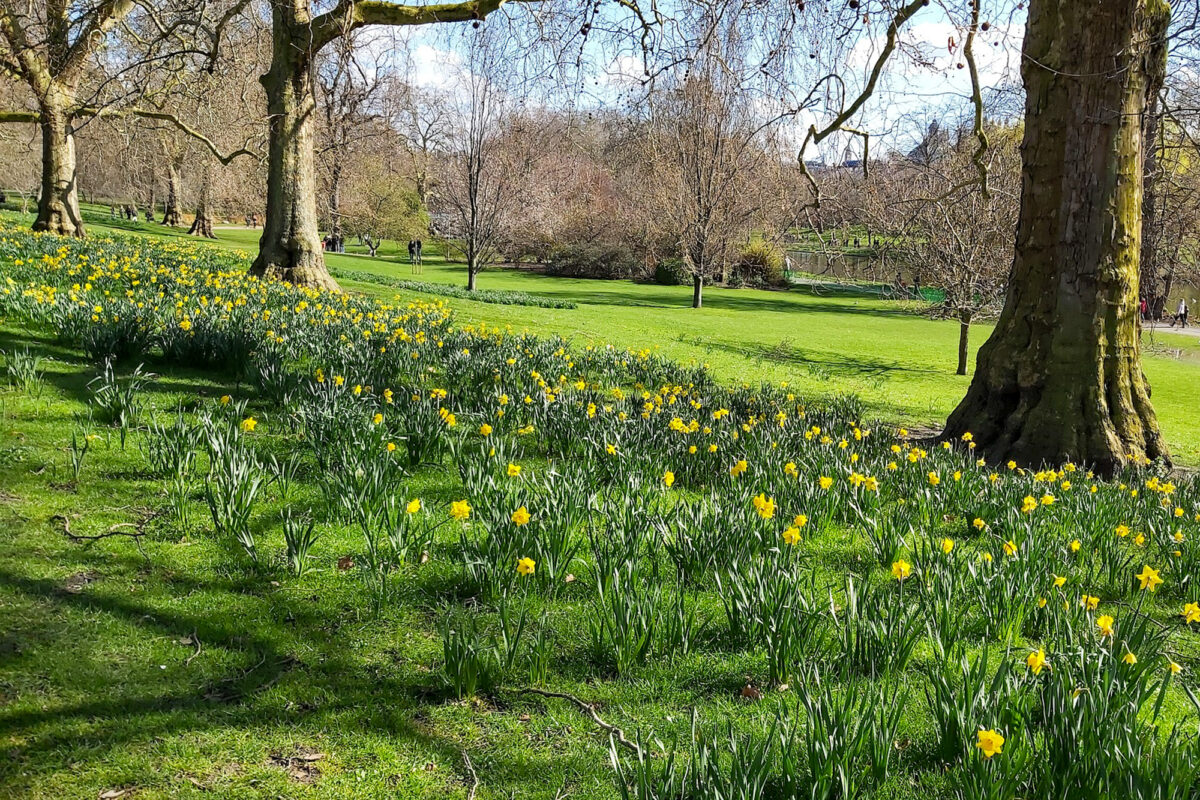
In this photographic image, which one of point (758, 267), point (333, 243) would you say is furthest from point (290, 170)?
Result: point (333, 243)

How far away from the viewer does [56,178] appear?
17.8 meters

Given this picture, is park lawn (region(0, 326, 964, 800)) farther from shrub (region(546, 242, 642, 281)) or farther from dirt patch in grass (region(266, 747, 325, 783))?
shrub (region(546, 242, 642, 281))

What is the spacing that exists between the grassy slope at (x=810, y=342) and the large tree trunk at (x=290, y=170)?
2.88m

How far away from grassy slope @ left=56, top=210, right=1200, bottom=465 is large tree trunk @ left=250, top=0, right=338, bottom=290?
288 centimetres

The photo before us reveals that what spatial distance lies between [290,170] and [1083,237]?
10.9 meters

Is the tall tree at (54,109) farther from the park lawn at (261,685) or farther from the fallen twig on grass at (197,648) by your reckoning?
the fallen twig on grass at (197,648)

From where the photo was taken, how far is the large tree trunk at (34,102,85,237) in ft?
56.9

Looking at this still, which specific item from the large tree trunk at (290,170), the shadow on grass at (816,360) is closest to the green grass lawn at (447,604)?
the large tree trunk at (290,170)

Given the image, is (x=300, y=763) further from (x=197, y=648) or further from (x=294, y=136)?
(x=294, y=136)

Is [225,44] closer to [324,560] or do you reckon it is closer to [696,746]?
[324,560]

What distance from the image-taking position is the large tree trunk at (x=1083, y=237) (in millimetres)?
6660

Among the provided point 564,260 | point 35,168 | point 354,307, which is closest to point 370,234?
point 564,260

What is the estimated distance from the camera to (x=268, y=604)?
2.87 metres

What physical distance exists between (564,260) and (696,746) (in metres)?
43.0
